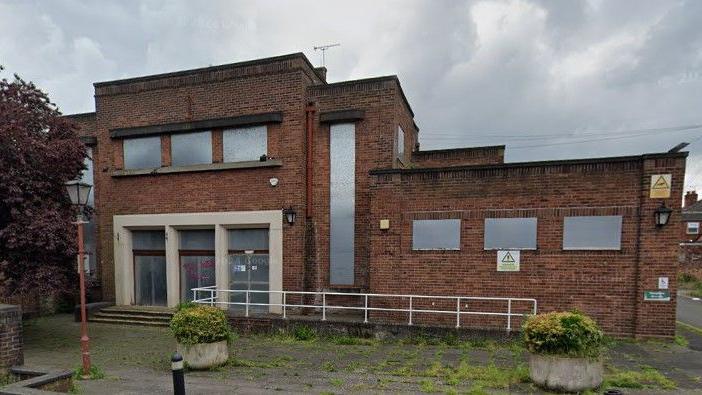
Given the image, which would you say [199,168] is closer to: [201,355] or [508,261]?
[201,355]

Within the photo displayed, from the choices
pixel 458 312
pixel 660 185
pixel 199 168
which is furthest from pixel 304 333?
pixel 660 185

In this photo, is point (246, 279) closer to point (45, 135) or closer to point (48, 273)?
point (48, 273)

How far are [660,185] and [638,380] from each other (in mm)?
4619

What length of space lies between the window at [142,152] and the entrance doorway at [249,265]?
3804 millimetres

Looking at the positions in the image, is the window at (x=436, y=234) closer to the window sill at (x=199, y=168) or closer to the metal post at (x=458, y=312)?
the metal post at (x=458, y=312)

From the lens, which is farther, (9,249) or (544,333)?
(9,249)

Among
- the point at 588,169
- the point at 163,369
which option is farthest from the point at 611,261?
the point at 163,369

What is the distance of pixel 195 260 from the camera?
1277 cm

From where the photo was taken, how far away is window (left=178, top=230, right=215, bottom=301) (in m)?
12.6

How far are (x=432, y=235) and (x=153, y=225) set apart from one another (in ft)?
30.9

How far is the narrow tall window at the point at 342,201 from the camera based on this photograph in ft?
36.9

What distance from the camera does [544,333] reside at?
579 centimetres

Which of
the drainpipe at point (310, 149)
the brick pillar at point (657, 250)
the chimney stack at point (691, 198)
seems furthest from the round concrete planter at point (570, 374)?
the chimney stack at point (691, 198)

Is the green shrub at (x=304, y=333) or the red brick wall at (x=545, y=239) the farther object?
the green shrub at (x=304, y=333)
